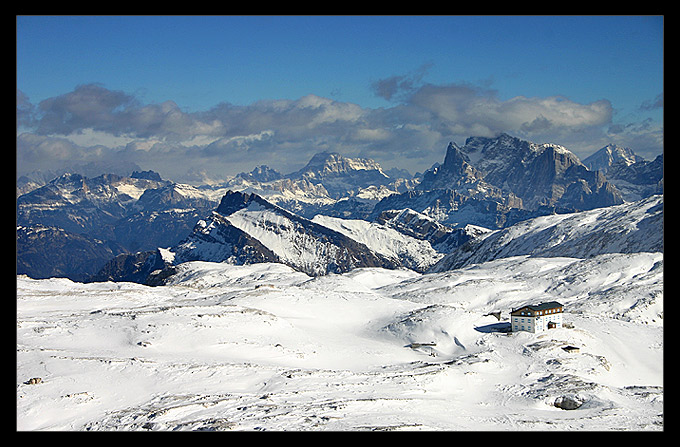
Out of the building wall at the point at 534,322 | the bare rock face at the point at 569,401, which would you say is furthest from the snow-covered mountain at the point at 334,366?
the building wall at the point at 534,322

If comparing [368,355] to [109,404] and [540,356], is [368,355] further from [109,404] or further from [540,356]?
[109,404]

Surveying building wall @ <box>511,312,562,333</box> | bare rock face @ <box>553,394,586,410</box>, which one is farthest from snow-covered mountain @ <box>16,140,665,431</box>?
building wall @ <box>511,312,562,333</box>

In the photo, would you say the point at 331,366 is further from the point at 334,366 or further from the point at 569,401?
the point at 569,401

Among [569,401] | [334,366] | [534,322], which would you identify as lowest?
[334,366]

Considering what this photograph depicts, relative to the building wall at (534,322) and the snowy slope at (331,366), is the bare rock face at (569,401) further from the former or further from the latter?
the building wall at (534,322)

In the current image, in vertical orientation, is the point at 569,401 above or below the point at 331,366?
above

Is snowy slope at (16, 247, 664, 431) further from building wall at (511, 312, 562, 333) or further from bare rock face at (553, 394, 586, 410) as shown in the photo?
building wall at (511, 312, 562, 333)

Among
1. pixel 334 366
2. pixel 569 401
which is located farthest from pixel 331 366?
pixel 569 401
